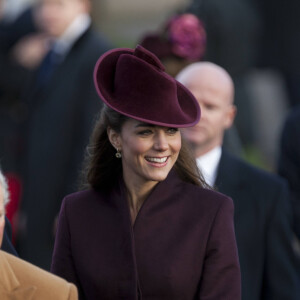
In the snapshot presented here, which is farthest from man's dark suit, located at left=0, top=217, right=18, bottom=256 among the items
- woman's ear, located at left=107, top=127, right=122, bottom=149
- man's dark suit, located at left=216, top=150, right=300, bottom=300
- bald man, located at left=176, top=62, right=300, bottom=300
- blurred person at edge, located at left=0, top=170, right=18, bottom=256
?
man's dark suit, located at left=216, top=150, right=300, bottom=300

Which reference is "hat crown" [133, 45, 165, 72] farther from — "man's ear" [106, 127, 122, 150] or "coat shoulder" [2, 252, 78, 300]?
"coat shoulder" [2, 252, 78, 300]

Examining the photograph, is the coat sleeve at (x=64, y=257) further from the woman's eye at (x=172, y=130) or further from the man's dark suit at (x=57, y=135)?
the man's dark suit at (x=57, y=135)

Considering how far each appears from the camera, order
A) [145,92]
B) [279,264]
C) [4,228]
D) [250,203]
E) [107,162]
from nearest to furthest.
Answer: [145,92] → [4,228] → [107,162] → [279,264] → [250,203]

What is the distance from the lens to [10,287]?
4230 mm

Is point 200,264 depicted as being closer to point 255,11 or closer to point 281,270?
point 281,270

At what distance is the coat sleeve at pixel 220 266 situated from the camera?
473 cm

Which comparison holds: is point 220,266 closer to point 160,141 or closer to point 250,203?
point 160,141

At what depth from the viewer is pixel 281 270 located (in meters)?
5.97

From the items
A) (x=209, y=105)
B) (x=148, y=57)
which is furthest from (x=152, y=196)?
(x=209, y=105)

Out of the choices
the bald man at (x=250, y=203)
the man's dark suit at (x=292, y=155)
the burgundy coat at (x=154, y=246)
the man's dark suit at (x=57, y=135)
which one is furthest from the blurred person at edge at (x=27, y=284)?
the man's dark suit at (x=57, y=135)

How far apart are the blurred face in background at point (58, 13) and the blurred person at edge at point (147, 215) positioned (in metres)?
3.67

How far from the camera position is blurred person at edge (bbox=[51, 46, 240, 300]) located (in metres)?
4.73

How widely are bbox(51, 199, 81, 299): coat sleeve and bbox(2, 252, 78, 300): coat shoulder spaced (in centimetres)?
60

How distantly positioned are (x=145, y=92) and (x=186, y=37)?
2.98 m
